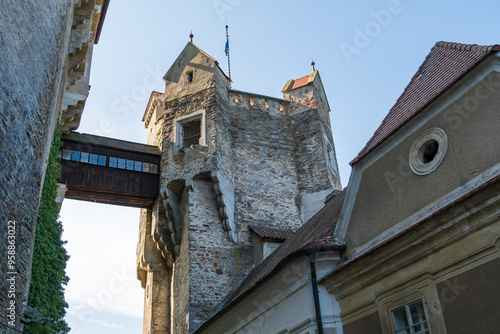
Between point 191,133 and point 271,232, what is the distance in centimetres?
476

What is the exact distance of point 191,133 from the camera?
19125 mm

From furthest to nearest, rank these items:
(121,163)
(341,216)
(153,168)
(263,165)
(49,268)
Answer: (263,165), (153,168), (121,163), (49,268), (341,216)

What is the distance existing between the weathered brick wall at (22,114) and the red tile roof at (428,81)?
5537mm

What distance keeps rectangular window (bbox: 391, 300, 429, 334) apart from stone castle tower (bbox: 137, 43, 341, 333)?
8.72 meters

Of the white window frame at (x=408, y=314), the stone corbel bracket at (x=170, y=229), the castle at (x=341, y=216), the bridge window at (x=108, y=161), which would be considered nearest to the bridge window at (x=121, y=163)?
the bridge window at (x=108, y=161)

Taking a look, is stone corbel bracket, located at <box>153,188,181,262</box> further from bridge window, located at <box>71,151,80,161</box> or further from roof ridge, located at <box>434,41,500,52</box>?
roof ridge, located at <box>434,41,500,52</box>

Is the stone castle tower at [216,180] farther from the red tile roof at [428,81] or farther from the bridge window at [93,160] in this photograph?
the red tile roof at [428,81]

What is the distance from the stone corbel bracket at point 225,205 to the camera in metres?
17.1

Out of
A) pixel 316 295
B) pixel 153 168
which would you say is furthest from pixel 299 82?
pixel 316 295

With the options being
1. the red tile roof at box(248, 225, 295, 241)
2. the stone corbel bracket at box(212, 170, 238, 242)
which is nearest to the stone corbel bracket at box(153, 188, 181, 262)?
the stone corbel bracket at box(212, 170, 238, 242)

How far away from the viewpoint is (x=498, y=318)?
19.5 ft

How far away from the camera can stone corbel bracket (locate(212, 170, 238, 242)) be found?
17.1 meters

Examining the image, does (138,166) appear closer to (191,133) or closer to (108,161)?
(108,161)

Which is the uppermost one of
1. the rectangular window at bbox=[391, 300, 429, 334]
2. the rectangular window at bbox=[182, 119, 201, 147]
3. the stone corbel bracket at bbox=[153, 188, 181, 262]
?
the rectangular window at bbox=[182, 119, 201, 147]
